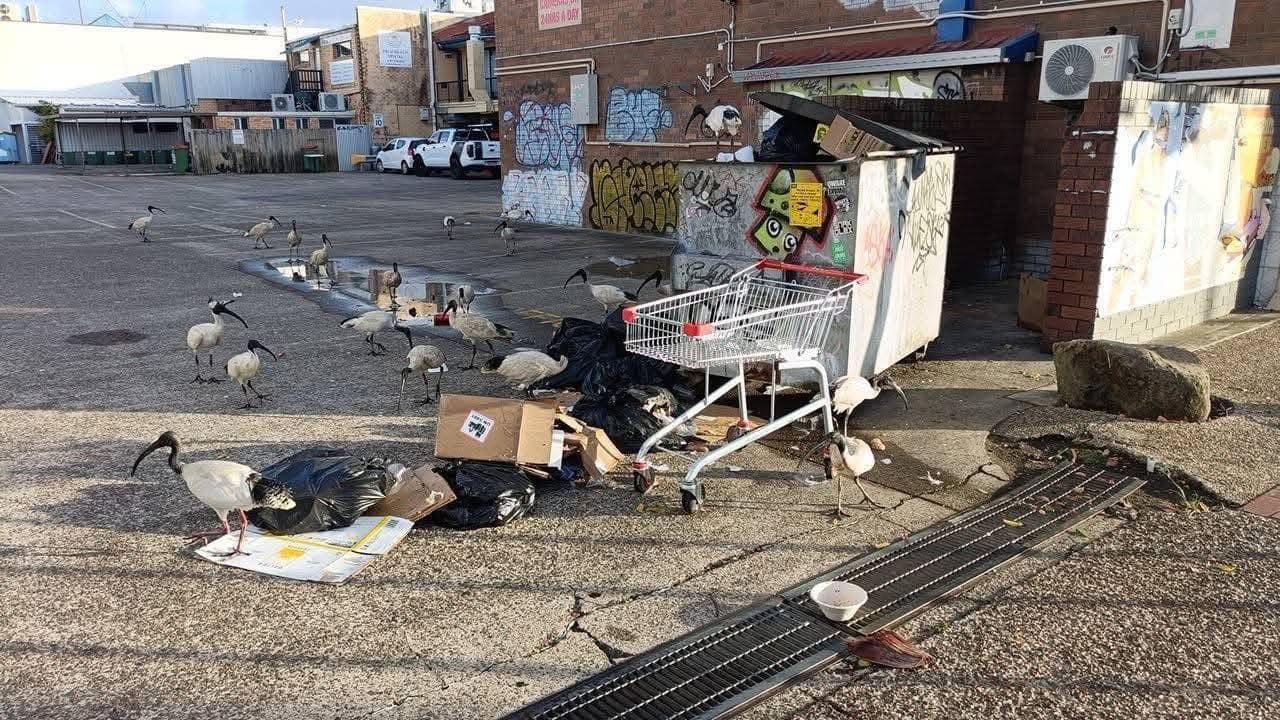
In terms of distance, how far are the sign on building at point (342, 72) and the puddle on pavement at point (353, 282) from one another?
38.5m

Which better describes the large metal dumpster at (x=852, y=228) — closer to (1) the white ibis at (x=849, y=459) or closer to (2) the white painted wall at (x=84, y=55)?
(1) the white ibis at (x=849, y=459)

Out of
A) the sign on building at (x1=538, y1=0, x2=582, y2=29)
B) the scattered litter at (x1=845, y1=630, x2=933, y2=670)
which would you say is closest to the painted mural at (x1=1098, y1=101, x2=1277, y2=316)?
the scattered litter at (x1=845, y1=630, x2=933, y2=670)

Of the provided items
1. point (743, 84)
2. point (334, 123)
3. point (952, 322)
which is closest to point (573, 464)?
point (952, 322)

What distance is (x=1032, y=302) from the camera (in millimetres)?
9891

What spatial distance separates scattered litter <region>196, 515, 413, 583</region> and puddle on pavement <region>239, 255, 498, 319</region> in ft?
18.7

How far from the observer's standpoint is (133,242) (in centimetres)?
1798

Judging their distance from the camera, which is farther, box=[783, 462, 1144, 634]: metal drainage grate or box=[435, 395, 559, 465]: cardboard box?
box=[435, 395, 559, 465]: cardboard box

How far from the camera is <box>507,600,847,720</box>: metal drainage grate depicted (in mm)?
3559

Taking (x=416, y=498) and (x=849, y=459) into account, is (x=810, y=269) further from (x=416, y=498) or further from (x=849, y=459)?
(x=416, y=498)

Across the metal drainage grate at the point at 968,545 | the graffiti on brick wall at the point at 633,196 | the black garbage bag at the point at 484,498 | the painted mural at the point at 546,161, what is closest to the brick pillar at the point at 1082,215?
the metal drainage grate at the point at 968,545

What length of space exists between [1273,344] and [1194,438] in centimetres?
391

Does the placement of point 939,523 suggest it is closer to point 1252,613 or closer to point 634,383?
point 1252,613

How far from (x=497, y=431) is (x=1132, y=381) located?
4.59 meters

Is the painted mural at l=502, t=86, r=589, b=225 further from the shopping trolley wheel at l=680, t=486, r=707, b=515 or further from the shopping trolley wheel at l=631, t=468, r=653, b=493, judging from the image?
the shopping trolley wheel at l=680, t=486, r=707, b=515
